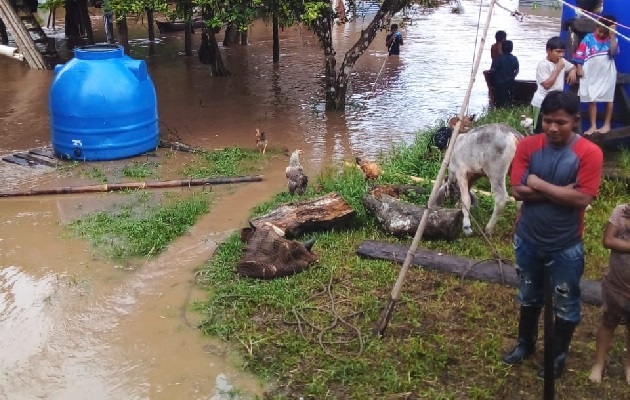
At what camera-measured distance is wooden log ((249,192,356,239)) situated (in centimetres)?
627

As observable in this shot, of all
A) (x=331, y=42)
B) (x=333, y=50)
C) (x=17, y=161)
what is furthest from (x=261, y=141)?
(x=17, y=161)

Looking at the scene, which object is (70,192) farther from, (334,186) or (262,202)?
(334,186)

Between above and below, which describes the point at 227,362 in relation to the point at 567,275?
below

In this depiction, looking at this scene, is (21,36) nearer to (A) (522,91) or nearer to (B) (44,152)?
(B) (44,152)

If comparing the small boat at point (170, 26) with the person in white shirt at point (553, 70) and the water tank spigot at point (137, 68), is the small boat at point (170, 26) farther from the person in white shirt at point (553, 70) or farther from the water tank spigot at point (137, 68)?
the person in white shirt at point (553, 70)

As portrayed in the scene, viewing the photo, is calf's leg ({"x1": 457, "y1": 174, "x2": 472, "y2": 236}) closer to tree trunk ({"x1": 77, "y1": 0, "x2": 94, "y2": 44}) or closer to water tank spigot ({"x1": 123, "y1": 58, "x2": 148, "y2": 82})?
water tank spigot ({"x1": 123, "y1": 58, "x2": 148, "y2": 82})

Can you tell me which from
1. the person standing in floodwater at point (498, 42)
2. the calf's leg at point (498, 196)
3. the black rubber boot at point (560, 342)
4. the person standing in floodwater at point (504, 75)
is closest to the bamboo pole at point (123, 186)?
the calf's leg at point (498, 196)

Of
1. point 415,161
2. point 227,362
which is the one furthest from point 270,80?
point 227,362

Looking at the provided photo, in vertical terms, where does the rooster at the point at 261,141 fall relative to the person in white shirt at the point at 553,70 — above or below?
below

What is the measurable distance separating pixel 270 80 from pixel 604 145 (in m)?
7.84

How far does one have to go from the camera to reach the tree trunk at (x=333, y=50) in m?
11.1

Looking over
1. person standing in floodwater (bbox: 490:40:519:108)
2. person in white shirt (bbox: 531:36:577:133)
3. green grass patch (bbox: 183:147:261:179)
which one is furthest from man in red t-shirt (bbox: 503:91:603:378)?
person standing in floodwater (bbox: 490:40:519:108)

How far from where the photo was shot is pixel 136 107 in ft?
30.1

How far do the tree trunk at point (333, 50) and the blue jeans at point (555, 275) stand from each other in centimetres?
777
